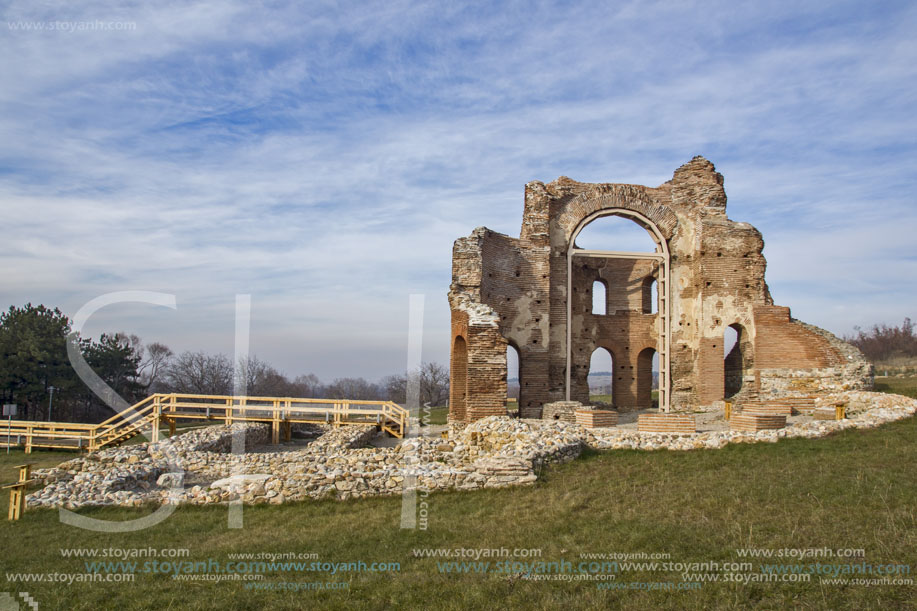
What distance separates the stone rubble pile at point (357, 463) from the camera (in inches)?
414

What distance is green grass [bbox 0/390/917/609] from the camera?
588 cm

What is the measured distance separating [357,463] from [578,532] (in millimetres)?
5146

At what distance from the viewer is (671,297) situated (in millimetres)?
22219

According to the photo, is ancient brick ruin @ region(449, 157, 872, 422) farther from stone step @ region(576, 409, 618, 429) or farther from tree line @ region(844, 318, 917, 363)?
tree line @ region(844, 318, 917, 363)

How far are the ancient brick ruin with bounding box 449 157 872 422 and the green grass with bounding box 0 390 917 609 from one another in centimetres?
833

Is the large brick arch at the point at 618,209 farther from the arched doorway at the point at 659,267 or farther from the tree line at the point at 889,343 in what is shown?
the tree line at the point at 889,343

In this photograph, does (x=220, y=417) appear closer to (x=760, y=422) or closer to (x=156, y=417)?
(x=156, y=417)

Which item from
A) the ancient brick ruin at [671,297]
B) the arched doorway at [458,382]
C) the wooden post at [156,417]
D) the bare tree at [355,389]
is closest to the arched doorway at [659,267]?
the ancient brick ruin at [671,297]

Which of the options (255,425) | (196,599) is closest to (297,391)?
(255,425)

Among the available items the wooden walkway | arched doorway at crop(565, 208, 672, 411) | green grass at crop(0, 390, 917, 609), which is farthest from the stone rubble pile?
arched doorway at crop(565, 208, 672, 411)

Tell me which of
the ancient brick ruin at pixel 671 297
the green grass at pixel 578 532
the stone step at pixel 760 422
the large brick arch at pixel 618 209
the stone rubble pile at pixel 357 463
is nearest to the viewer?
the green grass at pixel 578 532

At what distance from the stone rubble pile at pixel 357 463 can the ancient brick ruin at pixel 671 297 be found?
299 cm

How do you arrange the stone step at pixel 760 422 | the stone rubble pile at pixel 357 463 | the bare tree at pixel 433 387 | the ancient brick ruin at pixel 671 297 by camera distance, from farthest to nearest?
the bare tree at pixel 433 387, the ancient brick ruin at pixel 671 297, the stone step at pixel 760 422, the stone rubble pile at pixel 357 463

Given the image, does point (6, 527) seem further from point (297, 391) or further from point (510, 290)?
point (297, 391)
